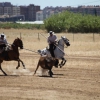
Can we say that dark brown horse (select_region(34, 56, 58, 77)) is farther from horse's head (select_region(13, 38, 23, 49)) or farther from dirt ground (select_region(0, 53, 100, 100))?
horse's head (select_region(13, 38, 23, 49))

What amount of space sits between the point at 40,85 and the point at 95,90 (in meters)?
3.03

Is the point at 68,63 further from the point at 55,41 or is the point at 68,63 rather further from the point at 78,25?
the point at 78,25

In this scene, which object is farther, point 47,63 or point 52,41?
point 52,41

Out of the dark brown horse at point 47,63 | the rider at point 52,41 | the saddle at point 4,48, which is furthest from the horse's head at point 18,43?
the rider at point 52,41

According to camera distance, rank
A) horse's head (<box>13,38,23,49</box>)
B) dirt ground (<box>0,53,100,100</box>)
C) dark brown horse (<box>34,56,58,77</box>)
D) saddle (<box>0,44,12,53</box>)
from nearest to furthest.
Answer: dirt ground (<box>0,53,100,100</box>) → dark brown horse (<box>34,56,58,77</box>) → horse's head (<box>13,38,23,49</box>) → saddle (<box>0,44,12,53</box>)

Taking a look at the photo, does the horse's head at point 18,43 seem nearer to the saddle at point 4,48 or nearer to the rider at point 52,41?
the saddle at point 4,48

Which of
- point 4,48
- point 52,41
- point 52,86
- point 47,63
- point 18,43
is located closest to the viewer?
point 52,86

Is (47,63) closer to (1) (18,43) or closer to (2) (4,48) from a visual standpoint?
(1) (18,43)

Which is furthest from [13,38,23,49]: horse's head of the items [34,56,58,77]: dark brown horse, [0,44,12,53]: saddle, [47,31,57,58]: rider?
[47,31,57,58]: rider

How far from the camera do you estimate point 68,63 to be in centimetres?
3700

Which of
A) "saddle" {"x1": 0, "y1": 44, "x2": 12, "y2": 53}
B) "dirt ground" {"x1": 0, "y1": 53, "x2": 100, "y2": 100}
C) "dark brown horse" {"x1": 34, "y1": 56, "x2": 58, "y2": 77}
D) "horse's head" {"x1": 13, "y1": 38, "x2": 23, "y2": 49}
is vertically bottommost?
"dirt ground" {"x1": 0, "y1": 53, "x2": 100, "y2": 100}

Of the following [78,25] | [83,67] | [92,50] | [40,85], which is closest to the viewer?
[40,85]

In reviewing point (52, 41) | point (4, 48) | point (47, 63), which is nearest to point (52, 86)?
point (47, 63)

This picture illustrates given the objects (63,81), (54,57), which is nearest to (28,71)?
(54,57)
